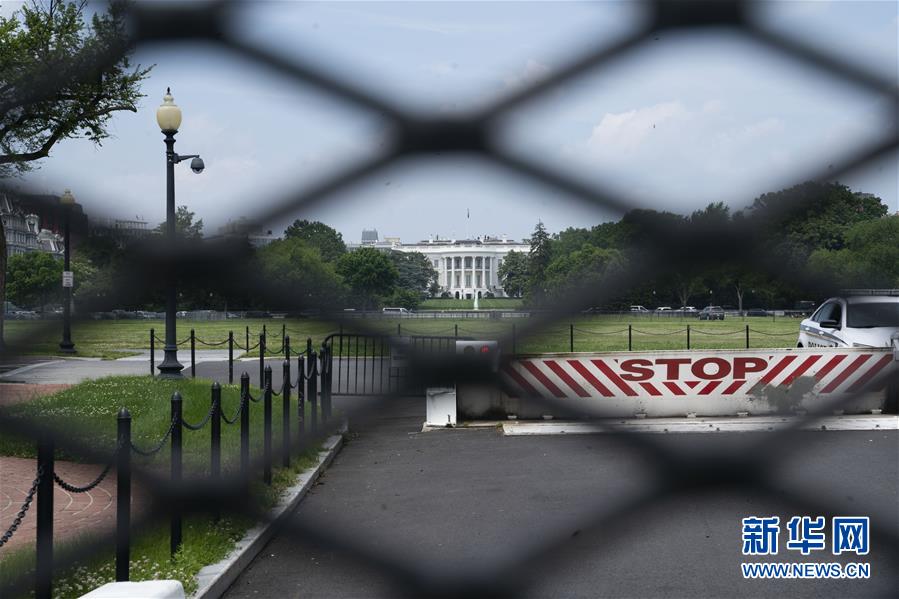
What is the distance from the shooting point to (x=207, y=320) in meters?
0.53

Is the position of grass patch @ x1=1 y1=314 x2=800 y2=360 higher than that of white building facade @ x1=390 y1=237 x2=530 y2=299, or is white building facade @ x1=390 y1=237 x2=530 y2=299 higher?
white building facade @ x1=390 y1=237 x2=530 y2=299

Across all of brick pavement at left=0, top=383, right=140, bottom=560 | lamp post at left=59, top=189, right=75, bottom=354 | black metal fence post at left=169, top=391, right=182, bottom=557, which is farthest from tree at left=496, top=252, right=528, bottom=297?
black metal fence post at left=169, top=391, right=182, bottom=557

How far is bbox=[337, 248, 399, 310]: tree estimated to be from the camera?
444 mm

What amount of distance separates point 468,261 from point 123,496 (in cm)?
138

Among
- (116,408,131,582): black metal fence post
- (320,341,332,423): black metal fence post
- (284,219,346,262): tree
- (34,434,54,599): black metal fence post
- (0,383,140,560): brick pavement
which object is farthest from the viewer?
(0,383,140,560): brick pavement

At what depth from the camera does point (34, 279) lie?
506 mm

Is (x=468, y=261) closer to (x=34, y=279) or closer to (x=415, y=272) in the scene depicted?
(x=415, y=272)

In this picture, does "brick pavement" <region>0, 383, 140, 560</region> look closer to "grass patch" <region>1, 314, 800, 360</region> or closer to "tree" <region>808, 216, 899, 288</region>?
"grass patch" <region>1, 314, 800, 360</region>

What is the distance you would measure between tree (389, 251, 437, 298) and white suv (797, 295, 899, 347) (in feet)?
0.72

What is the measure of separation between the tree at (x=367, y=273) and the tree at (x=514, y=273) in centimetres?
6

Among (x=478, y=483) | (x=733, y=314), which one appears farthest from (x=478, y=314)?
(x=478, y=483)

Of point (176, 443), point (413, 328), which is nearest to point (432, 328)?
point (413, 328)

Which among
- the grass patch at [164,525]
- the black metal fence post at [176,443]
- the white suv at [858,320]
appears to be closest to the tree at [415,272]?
the white suv at [858,320]

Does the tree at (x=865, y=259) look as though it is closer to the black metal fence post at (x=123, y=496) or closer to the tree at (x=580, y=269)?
the tree at (x=580, y=269)
